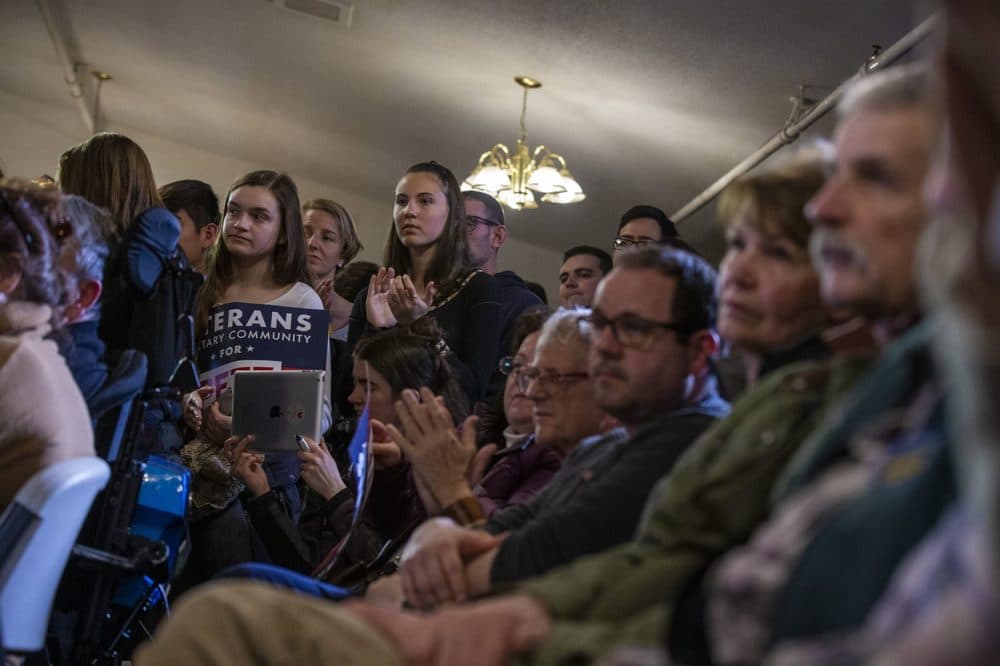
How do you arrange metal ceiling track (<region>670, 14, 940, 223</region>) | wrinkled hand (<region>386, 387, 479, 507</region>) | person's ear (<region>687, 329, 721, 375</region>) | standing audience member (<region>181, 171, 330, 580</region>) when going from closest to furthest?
person's ear (<region>687, 329, 721, 375</region>) → wrinkled hand (<region>386, 387, 479, 507</region>) → standing audience member (<region>181, 171, 330, 580</region>) → metal ceiling track (<region>670, 14, 940, 223</region>)

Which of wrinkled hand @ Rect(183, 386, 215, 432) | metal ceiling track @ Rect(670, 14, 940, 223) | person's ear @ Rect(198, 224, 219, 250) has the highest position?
metal ceiling track @ Rect(670, 14, 940, 223)

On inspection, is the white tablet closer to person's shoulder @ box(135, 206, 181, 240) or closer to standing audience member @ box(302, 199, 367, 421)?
person's shoulder @ box(135, 206, 181, 240)

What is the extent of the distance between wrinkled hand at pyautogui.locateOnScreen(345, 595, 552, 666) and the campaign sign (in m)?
1.94

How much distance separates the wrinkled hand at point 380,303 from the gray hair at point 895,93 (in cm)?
209

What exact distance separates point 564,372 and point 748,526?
3.37 feet

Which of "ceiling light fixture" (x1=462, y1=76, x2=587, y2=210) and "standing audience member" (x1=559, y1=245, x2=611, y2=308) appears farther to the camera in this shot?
"ceiling light fixture" (x1=462, y1=76, x2=587, y2=210)

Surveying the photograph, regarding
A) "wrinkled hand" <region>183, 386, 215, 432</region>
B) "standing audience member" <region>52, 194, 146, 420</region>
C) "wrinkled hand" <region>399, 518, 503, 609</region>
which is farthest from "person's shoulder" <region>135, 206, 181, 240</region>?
"wrinkled hand" <region>399, 518, 503, 609</region>

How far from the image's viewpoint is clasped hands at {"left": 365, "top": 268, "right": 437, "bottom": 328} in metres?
3.08

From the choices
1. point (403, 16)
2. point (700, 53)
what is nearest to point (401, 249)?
point (700, 53)

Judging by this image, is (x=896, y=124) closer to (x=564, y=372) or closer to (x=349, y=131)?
(x=564, y=372)

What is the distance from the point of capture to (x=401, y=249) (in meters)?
3.45

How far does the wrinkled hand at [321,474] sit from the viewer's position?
2.76 meters

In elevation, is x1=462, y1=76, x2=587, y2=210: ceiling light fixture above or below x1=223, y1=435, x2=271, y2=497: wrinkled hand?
above

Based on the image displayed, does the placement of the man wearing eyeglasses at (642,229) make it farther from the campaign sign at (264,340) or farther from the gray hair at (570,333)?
the gray hair at (570,333)
